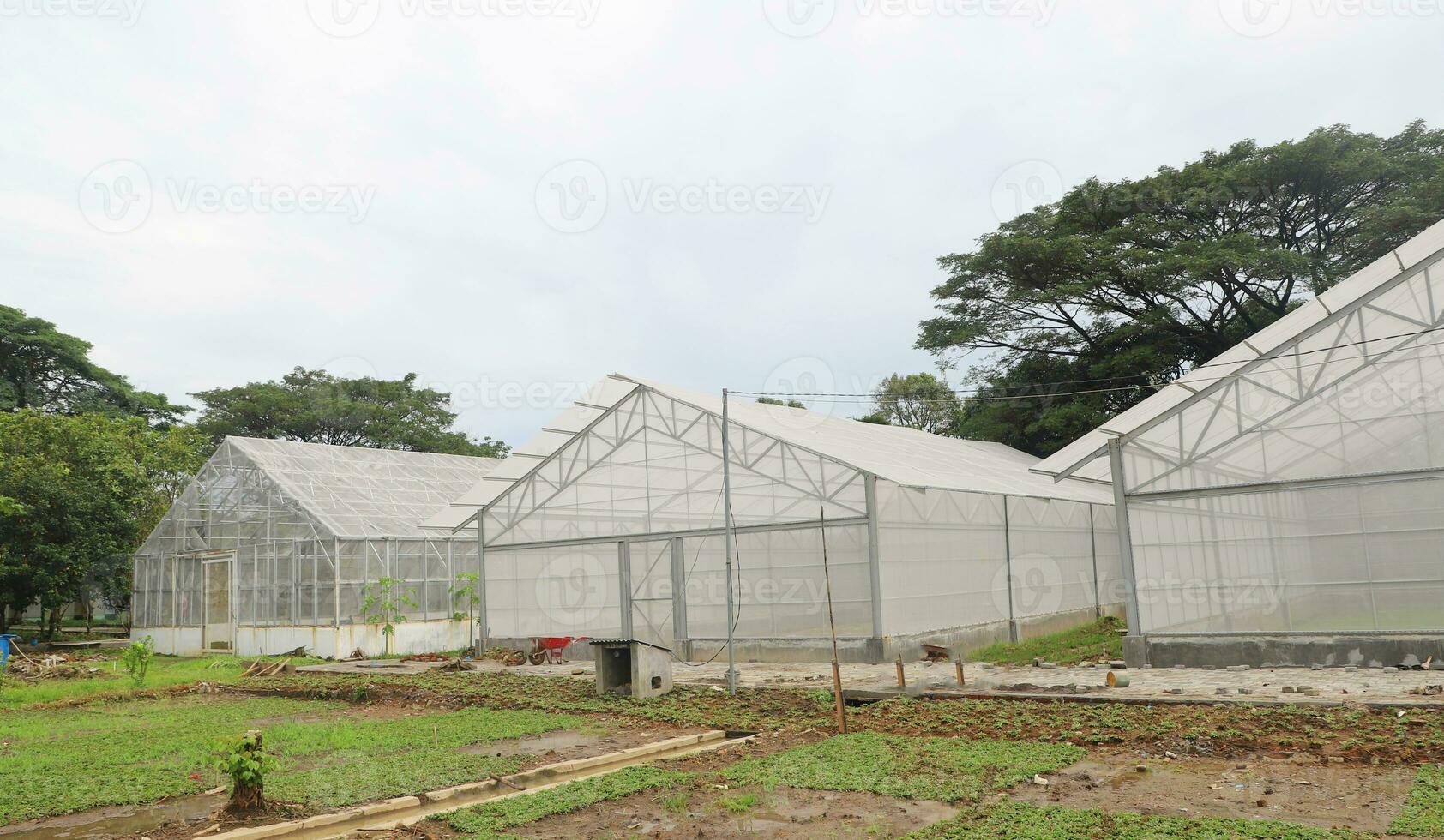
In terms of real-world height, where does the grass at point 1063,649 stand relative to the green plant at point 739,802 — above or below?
below

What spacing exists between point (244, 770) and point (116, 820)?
1.39 meters

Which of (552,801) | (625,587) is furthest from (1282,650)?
(625,587)

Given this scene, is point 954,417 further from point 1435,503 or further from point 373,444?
point 1435,503

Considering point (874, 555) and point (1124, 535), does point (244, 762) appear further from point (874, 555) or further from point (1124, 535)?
point (1124, 535)

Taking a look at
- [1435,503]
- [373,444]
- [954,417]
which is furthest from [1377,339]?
[373,444]

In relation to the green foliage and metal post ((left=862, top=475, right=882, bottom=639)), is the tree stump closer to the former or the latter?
the green foliage

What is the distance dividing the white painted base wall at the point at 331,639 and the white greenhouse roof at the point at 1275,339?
16724 millimetres

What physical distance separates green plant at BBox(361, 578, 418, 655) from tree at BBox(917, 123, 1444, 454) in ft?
65.0

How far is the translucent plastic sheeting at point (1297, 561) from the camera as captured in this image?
13.8 m

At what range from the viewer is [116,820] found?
8.35 metres

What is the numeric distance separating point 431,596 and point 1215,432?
1937cm

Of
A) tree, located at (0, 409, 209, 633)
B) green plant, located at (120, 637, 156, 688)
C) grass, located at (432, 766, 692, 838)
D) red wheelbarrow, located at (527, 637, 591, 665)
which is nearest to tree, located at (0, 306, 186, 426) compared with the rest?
tree, located at (0, 409, 209, 633)

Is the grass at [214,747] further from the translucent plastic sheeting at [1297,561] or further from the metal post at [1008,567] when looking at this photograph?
the metal post at [1008,567]

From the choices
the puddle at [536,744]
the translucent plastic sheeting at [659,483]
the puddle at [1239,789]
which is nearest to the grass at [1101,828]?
the puddle at [1239,789]
